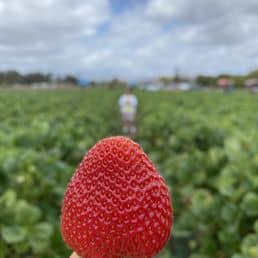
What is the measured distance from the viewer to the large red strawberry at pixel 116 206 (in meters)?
0.65

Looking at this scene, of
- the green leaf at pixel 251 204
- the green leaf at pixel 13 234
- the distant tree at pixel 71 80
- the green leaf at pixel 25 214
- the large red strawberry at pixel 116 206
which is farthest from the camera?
the distant tree at pixel 71 80

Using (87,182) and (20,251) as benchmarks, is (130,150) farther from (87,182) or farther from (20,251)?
(20,251)

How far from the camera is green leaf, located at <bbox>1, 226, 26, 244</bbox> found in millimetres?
3105

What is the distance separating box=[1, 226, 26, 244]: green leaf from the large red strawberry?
2483 millimetres

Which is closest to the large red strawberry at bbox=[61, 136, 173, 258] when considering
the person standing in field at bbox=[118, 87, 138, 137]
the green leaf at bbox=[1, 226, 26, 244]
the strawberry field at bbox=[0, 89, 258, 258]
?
the strawberry field at bbox=[0, 89, 258, 258]

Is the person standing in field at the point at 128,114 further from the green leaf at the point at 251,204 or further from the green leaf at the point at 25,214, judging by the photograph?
the green leaf at the point at 25,214

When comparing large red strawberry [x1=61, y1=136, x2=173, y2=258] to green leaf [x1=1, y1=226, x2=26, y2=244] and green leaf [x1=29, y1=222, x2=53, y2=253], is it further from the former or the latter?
green leaf [x1=29, y1=222, x2=53, y2=253]

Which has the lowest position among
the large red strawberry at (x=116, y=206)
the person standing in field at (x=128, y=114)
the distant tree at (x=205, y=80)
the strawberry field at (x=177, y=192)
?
the distant tree at (x=205, y=80)

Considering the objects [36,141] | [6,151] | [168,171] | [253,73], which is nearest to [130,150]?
[6,151]

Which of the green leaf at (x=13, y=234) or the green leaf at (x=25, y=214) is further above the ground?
the green leaf at (x=25, y=214)

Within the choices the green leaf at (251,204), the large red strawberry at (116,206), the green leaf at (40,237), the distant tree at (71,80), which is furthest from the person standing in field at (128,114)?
the distant tree at (71,80)

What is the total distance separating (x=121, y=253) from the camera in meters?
0.65

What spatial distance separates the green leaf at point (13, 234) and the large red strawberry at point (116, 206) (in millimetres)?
2483

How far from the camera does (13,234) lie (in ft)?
10.4
